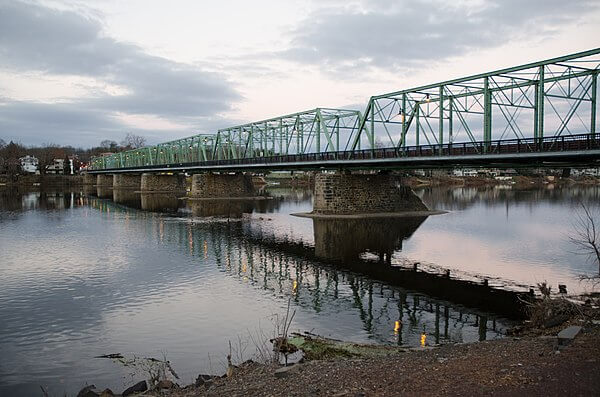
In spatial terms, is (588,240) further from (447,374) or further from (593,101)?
(593,101)

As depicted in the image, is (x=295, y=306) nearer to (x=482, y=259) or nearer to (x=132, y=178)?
(x=482, y=259)

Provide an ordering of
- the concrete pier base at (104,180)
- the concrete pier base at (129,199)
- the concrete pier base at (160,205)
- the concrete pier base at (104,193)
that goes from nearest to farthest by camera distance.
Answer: the concrete pier base at (160,205) → the concrete pier base at (129,199) → the concrete pier base at (104,193) → the concrete pier base at (104,180)

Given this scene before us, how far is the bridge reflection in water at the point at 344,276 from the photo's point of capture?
58.0 feet

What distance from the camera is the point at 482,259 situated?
31.5 m

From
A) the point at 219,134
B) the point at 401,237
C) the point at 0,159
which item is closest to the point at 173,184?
the point at 219,134

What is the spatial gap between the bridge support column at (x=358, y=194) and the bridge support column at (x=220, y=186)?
4164 centimetres

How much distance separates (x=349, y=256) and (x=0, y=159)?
180 metres

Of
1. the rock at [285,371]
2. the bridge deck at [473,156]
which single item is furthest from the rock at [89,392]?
the bridge deck at [473,156]

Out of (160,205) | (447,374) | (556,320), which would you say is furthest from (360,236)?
(160,205)

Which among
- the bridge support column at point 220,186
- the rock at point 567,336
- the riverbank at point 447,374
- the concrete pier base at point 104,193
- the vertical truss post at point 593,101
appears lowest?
the riverbank at point 447,374

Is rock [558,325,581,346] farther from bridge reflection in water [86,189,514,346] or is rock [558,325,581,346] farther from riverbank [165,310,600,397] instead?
bridge reflection in water [86,189,514,346]

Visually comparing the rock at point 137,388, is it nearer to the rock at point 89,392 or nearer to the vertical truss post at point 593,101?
the rock at point 89,392

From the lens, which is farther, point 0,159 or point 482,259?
point 0,159

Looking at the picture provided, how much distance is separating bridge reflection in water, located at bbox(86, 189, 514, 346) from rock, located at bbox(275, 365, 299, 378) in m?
4.79
